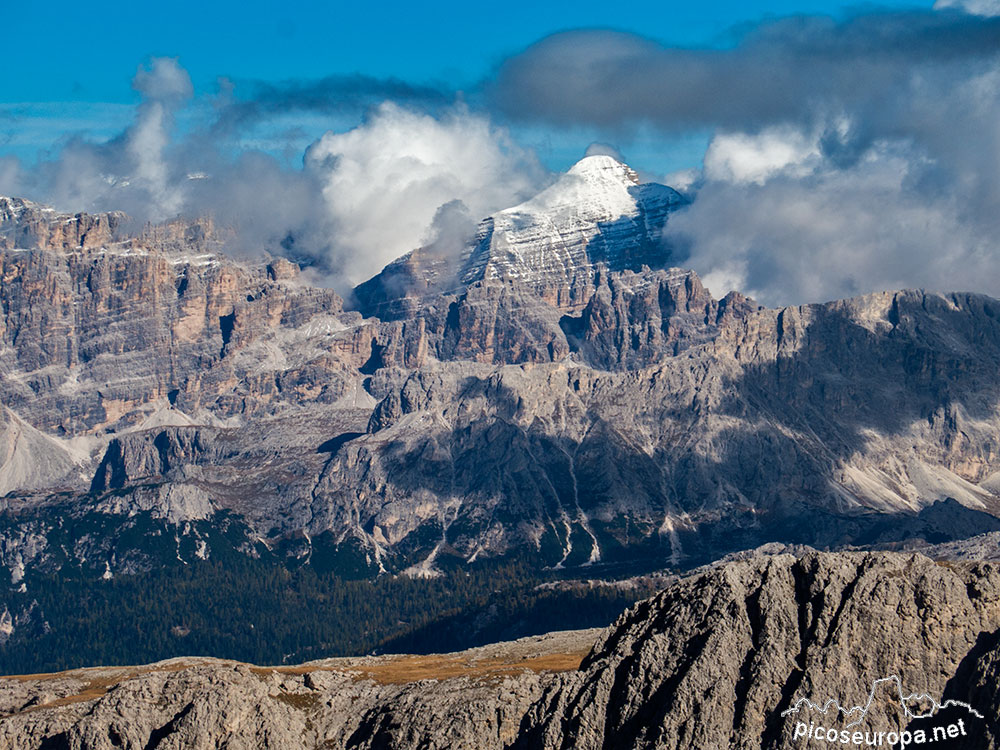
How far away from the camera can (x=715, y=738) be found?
120 m

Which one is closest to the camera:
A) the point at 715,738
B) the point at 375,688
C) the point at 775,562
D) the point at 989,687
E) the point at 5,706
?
the point at 989,687

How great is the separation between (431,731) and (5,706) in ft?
210

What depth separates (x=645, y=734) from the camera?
124m

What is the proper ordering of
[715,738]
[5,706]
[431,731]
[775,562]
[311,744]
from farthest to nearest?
1. [5,706]
2. [311,744]
3. [431,731]
4. [775,562]
5. [715,738]

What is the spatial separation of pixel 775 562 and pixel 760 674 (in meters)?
12.0

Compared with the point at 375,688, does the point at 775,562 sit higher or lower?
higher

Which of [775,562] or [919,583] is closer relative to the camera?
[919,583]

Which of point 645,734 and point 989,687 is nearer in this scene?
point 989,687

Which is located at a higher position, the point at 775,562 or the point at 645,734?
the point at 775,562

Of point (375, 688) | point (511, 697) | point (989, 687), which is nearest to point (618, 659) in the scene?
point (511, 697)

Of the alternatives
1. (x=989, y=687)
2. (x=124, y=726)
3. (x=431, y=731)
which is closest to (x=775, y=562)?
(x=989, y=687)

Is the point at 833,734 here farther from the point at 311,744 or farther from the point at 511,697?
the point at 311,744

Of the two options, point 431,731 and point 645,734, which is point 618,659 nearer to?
point 645,734

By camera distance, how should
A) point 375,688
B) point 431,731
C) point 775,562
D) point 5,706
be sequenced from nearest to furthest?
point 775,562, point 431,731, point 375,688, point 5,706
